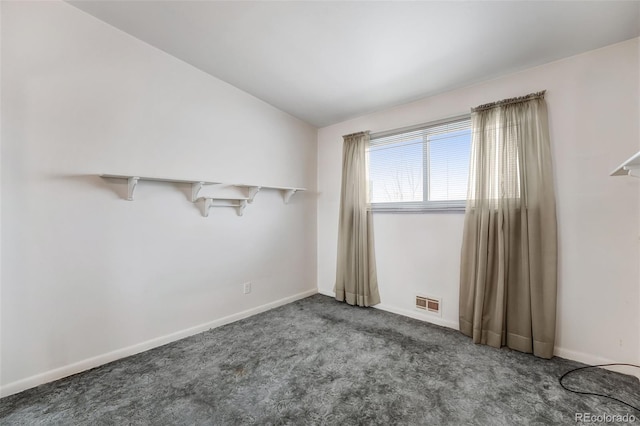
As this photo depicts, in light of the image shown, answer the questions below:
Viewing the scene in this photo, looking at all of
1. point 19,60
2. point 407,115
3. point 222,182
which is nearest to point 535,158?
point 407,115

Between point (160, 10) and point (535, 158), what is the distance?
10.00 feet

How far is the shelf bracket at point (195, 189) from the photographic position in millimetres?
2332

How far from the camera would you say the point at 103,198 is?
75.7 inches

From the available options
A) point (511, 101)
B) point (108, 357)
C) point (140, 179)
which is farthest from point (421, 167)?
point (108, 357)

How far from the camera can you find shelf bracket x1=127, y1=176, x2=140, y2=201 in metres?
1.93

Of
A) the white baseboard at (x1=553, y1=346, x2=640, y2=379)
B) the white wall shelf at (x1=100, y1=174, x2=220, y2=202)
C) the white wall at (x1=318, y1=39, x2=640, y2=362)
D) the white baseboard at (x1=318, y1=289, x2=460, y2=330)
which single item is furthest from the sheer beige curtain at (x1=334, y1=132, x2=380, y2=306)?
the white wall shelf at (x1=100, y1=174, x2=220, y2=202)

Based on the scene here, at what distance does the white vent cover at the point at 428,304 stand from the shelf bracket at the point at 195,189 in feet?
8.25

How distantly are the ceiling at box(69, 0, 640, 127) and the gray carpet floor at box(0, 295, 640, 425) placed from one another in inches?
94.1

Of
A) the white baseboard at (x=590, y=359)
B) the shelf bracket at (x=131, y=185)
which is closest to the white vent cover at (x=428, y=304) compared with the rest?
the white baseboard at (x=590, y=359)

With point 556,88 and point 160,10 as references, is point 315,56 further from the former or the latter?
point 556,88

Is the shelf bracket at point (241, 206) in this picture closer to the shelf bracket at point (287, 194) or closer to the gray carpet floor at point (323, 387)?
the shelf bracket at point (287, 194)

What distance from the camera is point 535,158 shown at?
2068mm

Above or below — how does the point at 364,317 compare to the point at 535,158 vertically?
below

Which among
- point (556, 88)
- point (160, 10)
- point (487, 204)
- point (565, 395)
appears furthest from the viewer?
point (487, 204)
